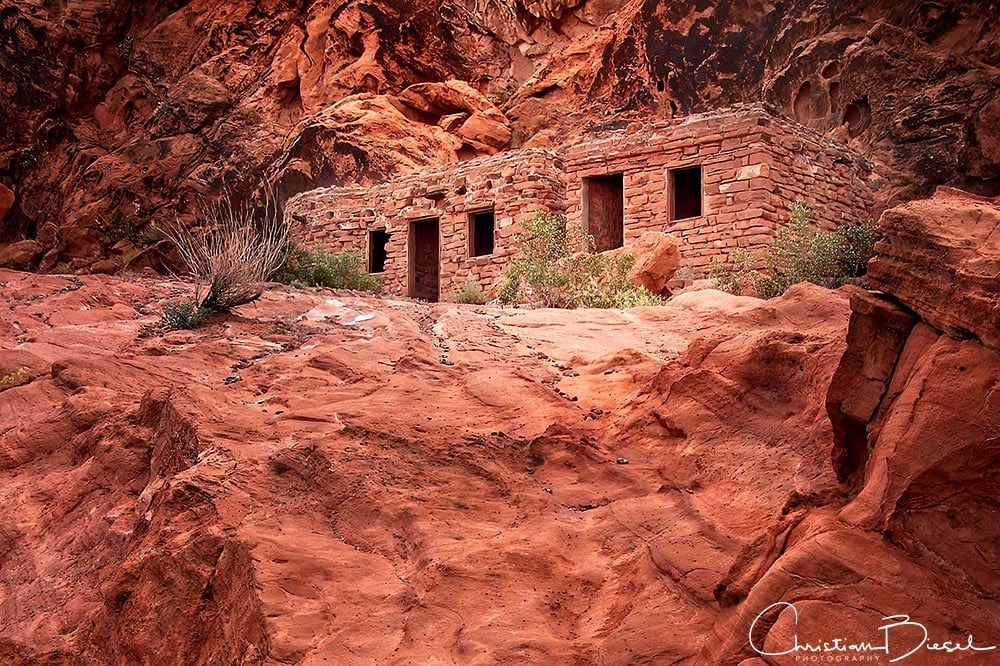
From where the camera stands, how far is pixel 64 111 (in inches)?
1065

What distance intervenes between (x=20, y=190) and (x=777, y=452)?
2739cm

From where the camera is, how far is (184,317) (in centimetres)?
682

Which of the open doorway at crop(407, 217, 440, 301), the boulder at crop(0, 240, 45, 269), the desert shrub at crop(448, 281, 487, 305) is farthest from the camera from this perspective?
the boulder at crop(0, 240, 45, 269)

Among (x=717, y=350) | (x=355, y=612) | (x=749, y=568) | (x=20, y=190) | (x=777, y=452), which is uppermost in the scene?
(x=20, y=190)

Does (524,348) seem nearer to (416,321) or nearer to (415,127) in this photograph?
(416,321)

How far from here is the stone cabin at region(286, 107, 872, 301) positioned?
545 inches

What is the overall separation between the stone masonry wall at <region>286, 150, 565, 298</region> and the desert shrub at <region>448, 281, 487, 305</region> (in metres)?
0.58

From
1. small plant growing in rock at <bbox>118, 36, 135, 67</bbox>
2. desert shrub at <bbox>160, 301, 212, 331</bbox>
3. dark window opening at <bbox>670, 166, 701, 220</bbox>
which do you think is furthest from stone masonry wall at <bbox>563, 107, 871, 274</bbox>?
small plant growing in rock at <bbox>118, 36, 135, 67</bbox>

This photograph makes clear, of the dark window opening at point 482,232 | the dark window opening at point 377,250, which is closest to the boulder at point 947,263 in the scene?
the dark window opening at point 482,232

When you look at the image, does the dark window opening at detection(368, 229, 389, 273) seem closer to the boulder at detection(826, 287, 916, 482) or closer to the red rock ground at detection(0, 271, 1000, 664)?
the red rock ground at detection(0, 271, 1000, 664)

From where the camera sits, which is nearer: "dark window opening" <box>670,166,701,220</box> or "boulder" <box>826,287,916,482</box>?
"boulder" <box>826,287,916,482</box>

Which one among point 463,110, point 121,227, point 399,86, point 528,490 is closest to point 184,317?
point 528,490

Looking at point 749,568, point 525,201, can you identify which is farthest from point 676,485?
point 525,201

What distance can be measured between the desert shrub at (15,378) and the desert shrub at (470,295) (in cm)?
727
